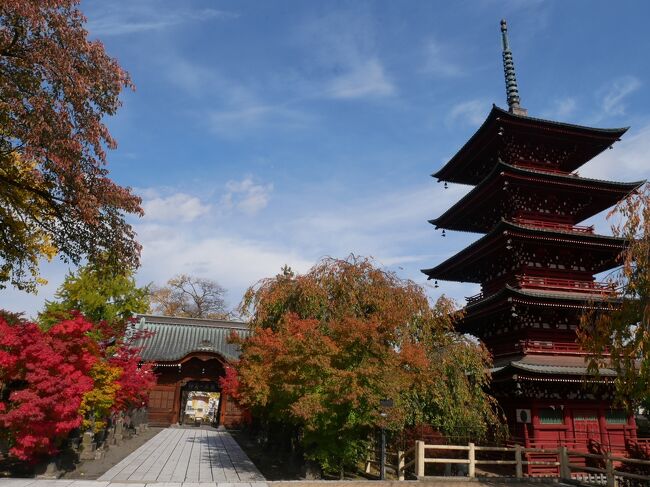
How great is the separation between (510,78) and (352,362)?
19.8 meters

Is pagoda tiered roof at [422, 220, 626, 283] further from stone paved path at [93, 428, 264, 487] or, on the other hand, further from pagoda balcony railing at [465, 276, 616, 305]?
stone paved path at [93, 428, 264, 487]

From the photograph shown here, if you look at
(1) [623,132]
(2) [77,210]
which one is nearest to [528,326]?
(1) [623,132]

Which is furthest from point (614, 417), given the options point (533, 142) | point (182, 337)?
point (182, 337)

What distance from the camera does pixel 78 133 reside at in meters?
10.8

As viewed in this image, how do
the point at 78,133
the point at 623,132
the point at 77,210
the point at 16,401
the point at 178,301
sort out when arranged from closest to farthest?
the point at 16,401
the point at 78,133
the point at 77,210
the point at 623,132
the point at 178,301

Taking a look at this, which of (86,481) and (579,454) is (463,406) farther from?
(86,481)

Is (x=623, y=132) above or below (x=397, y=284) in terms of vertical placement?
above

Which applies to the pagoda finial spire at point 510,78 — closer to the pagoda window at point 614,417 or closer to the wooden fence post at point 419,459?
the pagoda window at point 614,417

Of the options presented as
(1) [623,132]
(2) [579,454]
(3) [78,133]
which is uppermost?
(1) [623,132]

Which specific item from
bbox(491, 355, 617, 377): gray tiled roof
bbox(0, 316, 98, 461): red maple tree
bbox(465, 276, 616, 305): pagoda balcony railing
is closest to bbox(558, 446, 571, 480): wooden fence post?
bbox(491, 355, 617, 377): gray tiled roof

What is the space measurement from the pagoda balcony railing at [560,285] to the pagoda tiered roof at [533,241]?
1272mm

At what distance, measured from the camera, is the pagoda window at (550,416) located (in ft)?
53.9

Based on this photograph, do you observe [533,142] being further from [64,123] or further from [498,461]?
[64,123]

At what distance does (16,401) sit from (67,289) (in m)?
19.9
